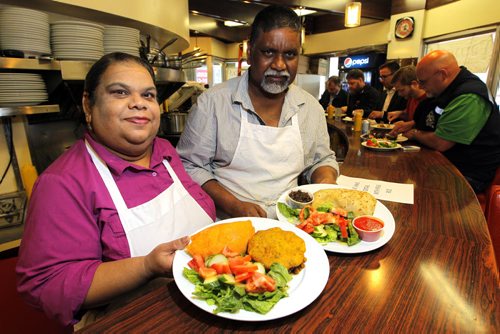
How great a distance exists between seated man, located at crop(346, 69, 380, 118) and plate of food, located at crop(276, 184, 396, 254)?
522cm

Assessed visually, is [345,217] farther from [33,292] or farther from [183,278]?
[33,292]

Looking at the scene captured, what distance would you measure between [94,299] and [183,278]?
344mm

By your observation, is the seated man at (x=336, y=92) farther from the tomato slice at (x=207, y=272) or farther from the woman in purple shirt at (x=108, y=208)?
the tomato slice at (x=207, y=272)

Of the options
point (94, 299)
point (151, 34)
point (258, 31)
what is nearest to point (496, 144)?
point (258, 31)

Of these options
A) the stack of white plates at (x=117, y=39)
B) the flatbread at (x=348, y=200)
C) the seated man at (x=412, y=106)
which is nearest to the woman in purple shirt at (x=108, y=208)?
the flatbread at (x=348, y=200)

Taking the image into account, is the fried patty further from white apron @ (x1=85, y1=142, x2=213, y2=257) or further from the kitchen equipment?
the kitchen equipment

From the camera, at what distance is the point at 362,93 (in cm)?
621

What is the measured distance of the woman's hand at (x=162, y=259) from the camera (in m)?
0.91

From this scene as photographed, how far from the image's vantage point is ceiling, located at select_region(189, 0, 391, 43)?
455 cm

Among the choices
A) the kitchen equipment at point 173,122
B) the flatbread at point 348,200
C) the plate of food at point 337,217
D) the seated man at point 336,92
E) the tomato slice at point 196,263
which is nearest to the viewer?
the tomato slice at point 196,263

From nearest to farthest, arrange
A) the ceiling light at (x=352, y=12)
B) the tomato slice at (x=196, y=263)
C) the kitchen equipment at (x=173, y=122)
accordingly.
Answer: the tomato slice at (x=196, y=263) < the kitchen equipment at (x=173, y=122) < the ceiling light at (x=352, y=12)

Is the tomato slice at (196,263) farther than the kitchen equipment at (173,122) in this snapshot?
No

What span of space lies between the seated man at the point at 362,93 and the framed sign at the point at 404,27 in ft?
4.72

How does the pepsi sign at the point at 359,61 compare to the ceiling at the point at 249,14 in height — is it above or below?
below
